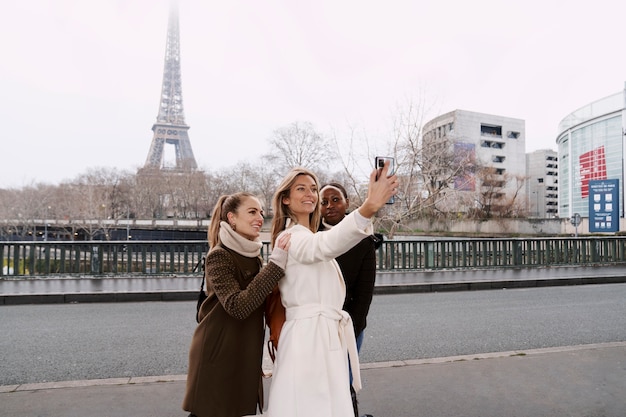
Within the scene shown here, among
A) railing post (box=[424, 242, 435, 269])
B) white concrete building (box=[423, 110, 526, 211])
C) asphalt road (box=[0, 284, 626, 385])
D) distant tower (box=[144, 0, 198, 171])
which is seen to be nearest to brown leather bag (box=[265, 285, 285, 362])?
asphalt road (box=[0, 284, 626, 385])

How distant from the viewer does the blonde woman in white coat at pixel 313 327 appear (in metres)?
2.12

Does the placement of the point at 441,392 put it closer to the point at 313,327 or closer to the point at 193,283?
the point at 313,327

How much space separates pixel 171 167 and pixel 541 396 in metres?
76.1

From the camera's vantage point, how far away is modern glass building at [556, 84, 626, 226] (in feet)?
189

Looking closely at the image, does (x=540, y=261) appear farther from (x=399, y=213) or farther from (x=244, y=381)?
(x=244, y=381)

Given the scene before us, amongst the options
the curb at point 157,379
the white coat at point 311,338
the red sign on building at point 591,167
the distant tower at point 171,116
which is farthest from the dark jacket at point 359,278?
the distant tower at point 171,116

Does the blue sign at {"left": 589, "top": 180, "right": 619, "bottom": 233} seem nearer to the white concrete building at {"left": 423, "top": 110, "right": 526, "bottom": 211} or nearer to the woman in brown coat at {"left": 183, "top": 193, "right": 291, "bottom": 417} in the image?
the woman in brown coat at {"left": 183, "top": 193, "right": 291, "bottom": 417}

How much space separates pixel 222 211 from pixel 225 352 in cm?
80

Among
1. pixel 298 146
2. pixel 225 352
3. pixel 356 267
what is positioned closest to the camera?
pixel 225 352

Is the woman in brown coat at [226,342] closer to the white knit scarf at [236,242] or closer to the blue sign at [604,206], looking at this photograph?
the white knit scarf at [236,242]

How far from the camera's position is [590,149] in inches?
2512

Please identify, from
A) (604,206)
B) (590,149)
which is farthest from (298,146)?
(590,149)

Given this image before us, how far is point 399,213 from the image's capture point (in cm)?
1966

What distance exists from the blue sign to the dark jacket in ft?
70.7
